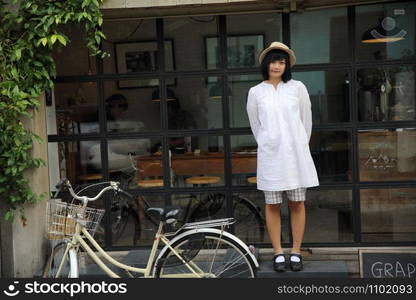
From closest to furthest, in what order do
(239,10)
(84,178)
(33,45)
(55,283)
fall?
1. (55,283)
2. (33,45)
3. (239,10)
4. (84,178)

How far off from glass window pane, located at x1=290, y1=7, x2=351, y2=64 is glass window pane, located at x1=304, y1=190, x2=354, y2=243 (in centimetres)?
141

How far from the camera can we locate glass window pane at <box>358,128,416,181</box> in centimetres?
619

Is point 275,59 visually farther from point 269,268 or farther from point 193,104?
point 269,268

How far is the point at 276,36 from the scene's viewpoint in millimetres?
6176

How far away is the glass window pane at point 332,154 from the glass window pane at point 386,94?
312mm

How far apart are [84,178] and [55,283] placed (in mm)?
2097

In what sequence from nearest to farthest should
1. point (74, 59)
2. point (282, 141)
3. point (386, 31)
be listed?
1. point (282, 141)
2. point (386, 31)
3. point (74, 59)

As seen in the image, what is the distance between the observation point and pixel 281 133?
5.27 m

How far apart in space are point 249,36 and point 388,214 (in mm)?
2388

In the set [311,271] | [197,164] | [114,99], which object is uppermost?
[114,99]

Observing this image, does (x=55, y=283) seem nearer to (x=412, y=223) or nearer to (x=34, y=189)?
(x=34, y=189)

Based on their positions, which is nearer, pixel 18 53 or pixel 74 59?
pixel 18 53

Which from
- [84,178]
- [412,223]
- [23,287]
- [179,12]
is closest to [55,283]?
[23,287]

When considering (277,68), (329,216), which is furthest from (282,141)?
(329,216)
